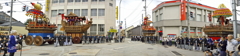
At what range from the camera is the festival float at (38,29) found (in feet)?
53.2

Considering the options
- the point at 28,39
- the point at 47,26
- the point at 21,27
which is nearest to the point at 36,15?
the point at 47,26

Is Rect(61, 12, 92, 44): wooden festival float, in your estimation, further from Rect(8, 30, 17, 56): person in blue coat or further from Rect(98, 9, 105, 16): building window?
Rect(98, 9, 105, 16): building window

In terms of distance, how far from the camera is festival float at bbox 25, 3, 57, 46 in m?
16.2

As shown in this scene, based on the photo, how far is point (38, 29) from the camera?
55.3ft

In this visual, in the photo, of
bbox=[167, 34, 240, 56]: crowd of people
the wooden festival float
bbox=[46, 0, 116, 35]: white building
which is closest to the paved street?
bbox=[167, 34, 240, 56]: crowd of people

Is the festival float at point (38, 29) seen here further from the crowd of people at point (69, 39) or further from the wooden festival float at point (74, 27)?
the wooden festival float at point (74, 27)

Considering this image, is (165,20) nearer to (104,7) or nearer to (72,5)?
(104,7)

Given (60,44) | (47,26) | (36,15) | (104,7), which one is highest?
(104,7)

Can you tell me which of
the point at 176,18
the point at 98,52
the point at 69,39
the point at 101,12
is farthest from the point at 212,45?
the point at 101,12

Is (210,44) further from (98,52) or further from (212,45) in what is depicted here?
(98,52)

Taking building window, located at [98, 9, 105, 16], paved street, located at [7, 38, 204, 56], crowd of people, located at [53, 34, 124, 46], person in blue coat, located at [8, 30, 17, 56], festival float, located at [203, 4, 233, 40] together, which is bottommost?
paved street, located at [7, 38, 204, 56]

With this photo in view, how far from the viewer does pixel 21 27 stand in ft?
133

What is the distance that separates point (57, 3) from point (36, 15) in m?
24.8

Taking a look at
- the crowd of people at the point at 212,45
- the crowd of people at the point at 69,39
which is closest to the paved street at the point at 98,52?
the crowd of people at the point at 212,45
